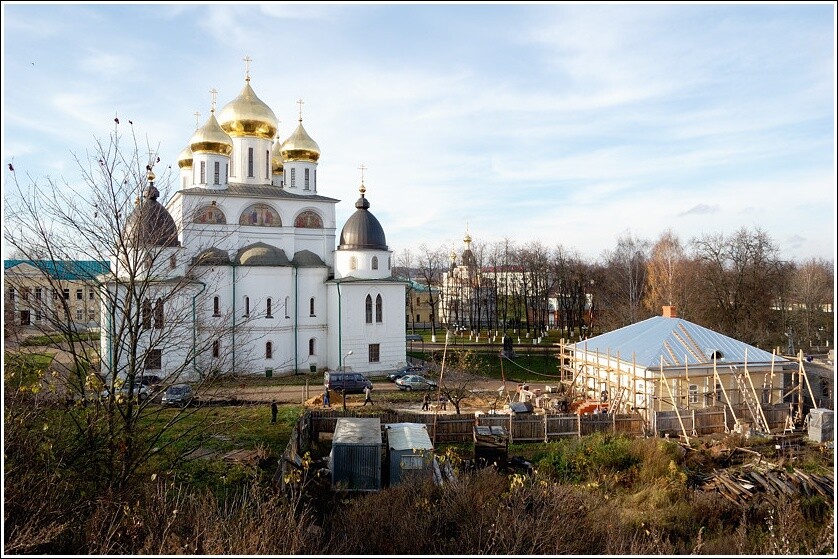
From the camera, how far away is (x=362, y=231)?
2562 centimetres

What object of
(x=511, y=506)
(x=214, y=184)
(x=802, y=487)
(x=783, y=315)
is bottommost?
(x=802, y=487)

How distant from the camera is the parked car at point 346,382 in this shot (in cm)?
2114

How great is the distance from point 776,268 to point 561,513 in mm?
33346

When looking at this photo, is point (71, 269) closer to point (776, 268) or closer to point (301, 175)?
point (301, 175)

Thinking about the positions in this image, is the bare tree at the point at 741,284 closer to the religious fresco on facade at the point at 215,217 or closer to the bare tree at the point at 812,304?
the bare tree at the point at 812,304

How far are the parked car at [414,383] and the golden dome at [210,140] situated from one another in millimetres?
13154

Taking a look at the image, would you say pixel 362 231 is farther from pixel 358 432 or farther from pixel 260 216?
pixel 358 432

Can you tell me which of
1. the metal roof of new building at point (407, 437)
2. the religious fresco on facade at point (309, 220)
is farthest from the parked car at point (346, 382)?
the religious fresco on facade at point (309, 220)

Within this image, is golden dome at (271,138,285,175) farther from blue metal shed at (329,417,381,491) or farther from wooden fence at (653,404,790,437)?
wooden fence at (653,404,790,437)

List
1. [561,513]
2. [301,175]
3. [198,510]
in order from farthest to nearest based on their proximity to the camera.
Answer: [301,175] → [561,513] → [198,510]

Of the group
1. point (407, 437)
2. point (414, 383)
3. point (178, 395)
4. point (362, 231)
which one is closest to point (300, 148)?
point (362, 231)

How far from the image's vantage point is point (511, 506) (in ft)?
24.6

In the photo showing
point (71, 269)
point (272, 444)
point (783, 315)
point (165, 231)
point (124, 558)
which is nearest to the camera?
point (124, 558)

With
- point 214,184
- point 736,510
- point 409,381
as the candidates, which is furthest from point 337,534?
point 214,184
